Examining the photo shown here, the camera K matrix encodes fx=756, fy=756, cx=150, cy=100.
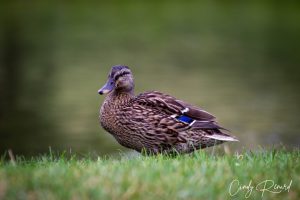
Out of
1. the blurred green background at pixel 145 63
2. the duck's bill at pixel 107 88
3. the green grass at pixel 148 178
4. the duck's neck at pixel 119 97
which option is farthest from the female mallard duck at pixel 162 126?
the blurred green background at pixel 145 63

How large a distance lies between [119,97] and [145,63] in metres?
23.5

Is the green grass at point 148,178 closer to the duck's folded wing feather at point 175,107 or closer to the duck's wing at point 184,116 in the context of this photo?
the duck's wing at point 184,116

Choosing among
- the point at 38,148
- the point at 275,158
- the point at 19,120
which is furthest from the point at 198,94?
the point at 275,158

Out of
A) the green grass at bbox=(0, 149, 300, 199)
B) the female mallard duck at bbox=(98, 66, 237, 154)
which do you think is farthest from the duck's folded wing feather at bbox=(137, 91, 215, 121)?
the green grass at bbox=(0, 149, 300, 199)

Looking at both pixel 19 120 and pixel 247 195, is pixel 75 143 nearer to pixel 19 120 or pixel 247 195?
pixel 19 120

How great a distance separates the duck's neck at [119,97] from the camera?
9562 mm

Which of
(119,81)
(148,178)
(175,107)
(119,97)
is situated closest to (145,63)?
(119,81)

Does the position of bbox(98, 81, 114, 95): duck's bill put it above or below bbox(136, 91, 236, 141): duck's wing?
above

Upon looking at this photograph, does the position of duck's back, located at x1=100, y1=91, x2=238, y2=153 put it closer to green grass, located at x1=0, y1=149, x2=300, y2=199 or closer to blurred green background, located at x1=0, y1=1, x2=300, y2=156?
green grass, located at x1=0, y1=149, x2=300, y2=199

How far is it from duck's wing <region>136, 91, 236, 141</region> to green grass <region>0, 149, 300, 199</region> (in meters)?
1.56

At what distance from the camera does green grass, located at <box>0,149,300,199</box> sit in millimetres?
6277

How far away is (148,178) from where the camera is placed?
21.6ft

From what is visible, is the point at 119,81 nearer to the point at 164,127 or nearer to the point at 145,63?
the point at 164,127

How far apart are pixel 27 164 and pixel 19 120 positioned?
14.4m
